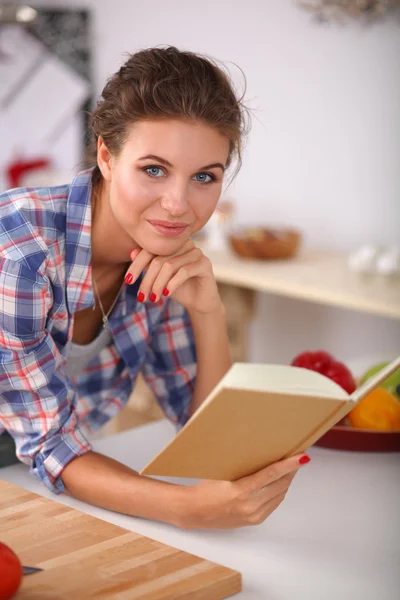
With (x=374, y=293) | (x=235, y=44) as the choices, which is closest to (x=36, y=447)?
(x=374, y=293)

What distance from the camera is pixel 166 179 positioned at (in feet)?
4.03

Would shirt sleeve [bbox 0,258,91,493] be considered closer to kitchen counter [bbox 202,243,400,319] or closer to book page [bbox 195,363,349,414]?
book page [bbox 195,363,349,414]

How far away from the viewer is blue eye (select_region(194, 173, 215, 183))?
126 cm

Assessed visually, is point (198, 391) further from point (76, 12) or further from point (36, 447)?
point (76, 12)

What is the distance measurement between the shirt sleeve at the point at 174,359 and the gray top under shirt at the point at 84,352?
0.37ft

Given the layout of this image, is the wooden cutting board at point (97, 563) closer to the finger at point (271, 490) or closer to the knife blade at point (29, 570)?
the knife blade at point (29, 570)

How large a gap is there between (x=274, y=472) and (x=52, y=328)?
1.56 ft

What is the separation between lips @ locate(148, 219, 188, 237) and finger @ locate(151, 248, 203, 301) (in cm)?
7

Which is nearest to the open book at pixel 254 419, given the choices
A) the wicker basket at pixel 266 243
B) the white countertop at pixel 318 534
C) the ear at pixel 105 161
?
the white countertop at pixel 318 534

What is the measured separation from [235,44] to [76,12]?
1162 millimetres

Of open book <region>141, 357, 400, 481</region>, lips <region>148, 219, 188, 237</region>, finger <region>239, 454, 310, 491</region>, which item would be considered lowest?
finger <region>239, 454, 310, 491</region>

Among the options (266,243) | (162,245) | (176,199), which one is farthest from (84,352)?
(266,243)

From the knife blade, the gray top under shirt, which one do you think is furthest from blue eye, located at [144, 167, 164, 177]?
the knife blade

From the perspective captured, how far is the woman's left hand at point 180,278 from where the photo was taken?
4.41 feet
